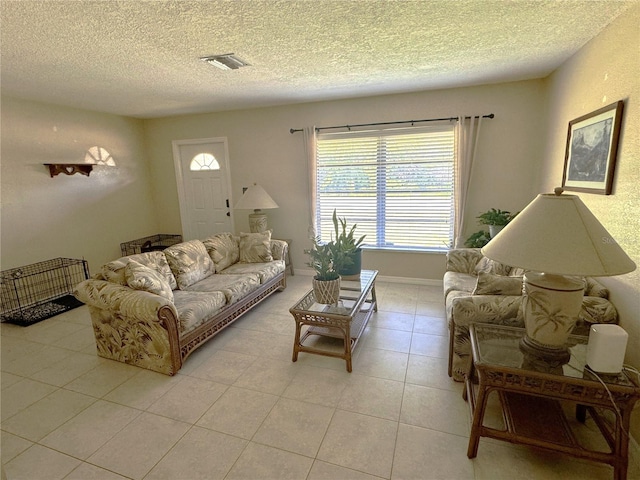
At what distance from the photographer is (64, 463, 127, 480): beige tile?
5.13 feet

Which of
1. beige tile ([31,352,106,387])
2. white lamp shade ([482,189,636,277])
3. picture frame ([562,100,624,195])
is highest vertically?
picture frame ([562,100,624,195])

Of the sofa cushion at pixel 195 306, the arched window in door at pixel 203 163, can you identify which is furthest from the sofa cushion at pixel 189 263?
the arched window in door at pixel 203 163

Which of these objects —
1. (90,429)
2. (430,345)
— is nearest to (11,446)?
(90,429)

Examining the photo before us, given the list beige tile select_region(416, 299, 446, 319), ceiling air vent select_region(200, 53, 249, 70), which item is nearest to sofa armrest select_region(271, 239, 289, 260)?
beige tile select_region(416, 299, 446, 319)

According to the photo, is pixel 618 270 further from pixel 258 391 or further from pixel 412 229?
pixel 412 229

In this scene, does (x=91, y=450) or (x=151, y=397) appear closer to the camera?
(x=91, y=450)

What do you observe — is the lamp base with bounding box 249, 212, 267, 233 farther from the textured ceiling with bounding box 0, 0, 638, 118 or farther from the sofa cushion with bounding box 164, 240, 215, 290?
the textured ceiling with bounding box 0, 0, 638, 118

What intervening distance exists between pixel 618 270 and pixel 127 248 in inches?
218

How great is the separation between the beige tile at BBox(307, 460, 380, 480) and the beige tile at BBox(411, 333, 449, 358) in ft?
3.95

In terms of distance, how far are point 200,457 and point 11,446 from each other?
3.58ft

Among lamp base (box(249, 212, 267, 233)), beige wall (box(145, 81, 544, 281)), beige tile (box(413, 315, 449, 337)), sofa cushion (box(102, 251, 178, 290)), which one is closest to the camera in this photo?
sofa cushion (box(102, 251, 178, 290))

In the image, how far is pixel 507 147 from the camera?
11.8 ft

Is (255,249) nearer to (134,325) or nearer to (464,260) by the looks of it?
(134,325)

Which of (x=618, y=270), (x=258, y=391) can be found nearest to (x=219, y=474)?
(x=258, y=391)
